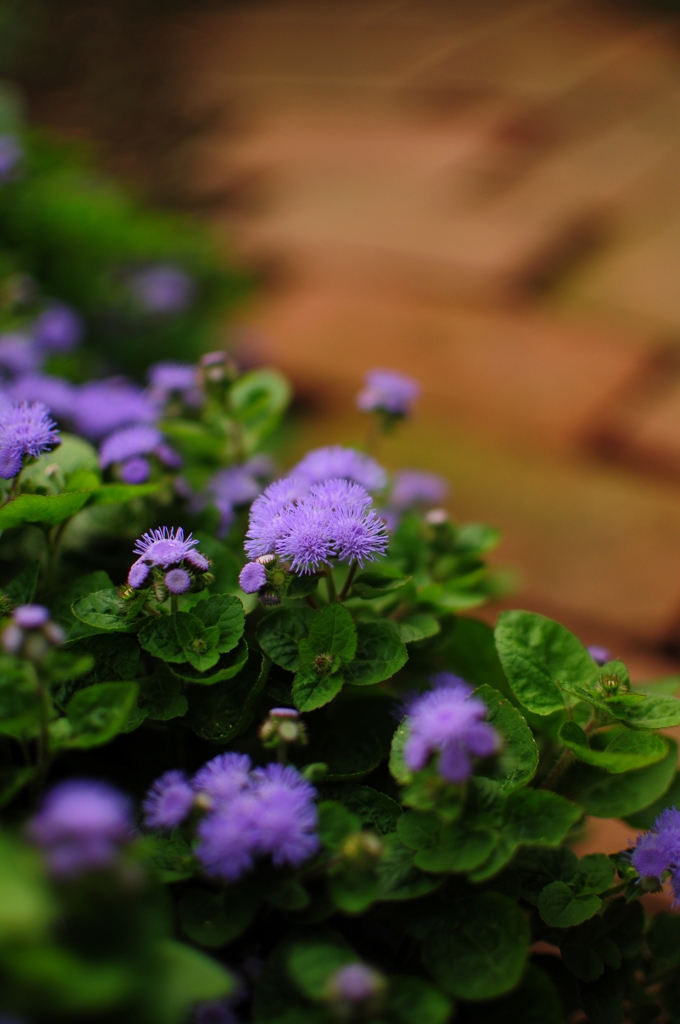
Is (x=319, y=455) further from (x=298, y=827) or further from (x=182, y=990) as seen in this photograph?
(x=182, y=990)

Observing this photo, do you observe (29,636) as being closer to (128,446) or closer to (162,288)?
(128,446)

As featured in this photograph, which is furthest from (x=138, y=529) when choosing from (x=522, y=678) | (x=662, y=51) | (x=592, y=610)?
(x=662, y=51)

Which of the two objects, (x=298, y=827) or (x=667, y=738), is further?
(x=667, y=738)

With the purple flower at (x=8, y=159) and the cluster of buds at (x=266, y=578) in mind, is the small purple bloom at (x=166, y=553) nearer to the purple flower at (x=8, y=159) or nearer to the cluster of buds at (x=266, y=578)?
the cluster of buds at (x=266, y=578)

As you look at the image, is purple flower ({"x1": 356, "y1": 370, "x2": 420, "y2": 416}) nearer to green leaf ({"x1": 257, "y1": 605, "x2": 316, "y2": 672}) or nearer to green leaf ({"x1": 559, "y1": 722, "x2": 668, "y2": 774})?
green leaf ({"x1": 257, "y1": 605, "x2": 316, "y2": 672})

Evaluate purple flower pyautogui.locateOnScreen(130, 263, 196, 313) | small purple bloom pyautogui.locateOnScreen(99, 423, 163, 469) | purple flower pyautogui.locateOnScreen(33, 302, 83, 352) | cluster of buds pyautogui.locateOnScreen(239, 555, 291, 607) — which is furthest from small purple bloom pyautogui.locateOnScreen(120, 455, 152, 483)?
purple flower pyautogui.locateOnScreen(130, 263, 196, 313)

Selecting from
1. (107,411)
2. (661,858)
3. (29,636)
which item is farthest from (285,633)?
(107,411)

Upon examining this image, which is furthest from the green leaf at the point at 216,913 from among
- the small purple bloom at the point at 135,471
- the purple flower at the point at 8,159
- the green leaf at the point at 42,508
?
the purple flower at the point at 8,159
